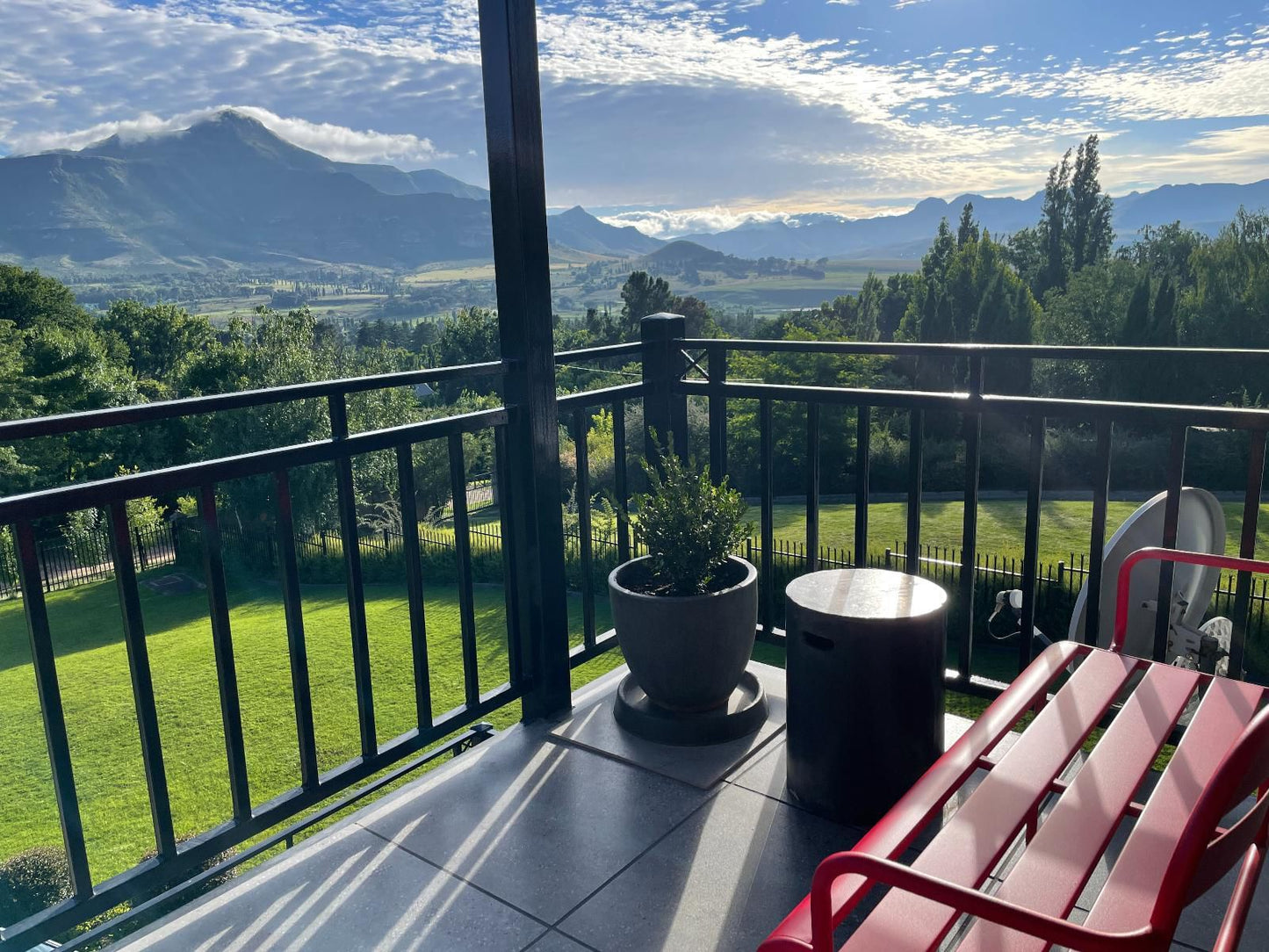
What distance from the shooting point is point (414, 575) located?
2381 millimetres

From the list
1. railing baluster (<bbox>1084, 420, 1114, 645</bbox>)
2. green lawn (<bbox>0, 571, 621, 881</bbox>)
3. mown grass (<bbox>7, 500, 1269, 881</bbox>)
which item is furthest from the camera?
mown grass (<bbox>7, 500, 1269, 881</bbox>)

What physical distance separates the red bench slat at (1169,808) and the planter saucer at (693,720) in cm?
124

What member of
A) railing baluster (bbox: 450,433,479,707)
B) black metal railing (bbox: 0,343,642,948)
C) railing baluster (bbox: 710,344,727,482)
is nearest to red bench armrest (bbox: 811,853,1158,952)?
black metal railing (bbox: 0,343,642,948)

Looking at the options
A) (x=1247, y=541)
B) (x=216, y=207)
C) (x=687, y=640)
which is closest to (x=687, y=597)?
(x=687, y=640)

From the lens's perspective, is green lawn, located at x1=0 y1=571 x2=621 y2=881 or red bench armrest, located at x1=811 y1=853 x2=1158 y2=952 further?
green lawn, located at x1=0 y1=571 x2=621 y2=881

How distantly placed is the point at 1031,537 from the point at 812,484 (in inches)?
27.2

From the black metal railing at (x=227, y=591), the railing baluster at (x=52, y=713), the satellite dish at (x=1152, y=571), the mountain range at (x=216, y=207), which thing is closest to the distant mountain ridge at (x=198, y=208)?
the mountain range at (x=216, y=207)

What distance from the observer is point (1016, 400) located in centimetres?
238

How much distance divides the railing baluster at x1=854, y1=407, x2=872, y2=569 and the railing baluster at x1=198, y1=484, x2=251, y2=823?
173cm

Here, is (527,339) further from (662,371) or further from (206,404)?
(206,404)

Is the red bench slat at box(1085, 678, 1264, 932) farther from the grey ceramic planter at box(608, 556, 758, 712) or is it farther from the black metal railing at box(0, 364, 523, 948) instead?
the black metal railing at box(0, 364, 523, 948)

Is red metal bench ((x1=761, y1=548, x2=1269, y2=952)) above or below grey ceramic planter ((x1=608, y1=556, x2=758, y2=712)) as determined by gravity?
above

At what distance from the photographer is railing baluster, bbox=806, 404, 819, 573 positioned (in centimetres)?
285

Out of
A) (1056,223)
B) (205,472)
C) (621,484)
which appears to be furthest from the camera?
(1056,223)
